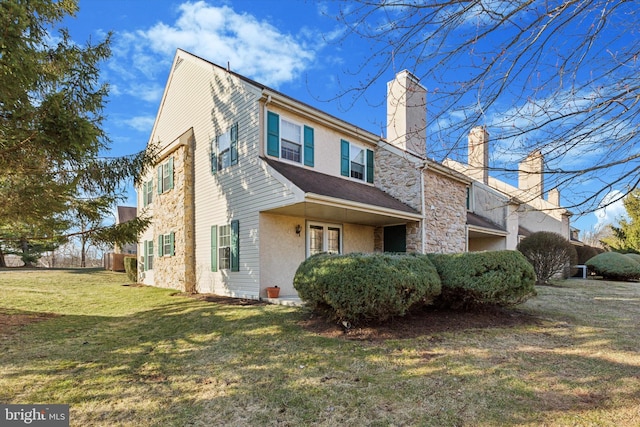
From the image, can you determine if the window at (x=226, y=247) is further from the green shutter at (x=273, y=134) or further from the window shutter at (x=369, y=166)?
the window shutter at (x=369, y=166)

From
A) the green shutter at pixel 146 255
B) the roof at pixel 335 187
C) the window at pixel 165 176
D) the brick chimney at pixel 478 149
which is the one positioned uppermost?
the window at pixel 165 176

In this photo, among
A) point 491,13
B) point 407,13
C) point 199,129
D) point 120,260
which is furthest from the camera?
point 120,260

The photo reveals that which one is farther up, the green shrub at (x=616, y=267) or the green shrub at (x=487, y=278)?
the green shrub at (x=487, y=278)

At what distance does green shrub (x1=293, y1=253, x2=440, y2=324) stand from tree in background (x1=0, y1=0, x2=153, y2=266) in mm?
4707

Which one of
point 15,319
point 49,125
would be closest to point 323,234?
point 49,125

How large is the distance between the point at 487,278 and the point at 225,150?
8410 mm

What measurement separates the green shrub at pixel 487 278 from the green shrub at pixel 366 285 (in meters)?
0.56

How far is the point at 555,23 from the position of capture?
3080 mm

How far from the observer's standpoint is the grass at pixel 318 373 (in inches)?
126

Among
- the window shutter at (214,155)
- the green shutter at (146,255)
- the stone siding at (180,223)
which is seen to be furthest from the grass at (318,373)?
the green shutter at (146,255)

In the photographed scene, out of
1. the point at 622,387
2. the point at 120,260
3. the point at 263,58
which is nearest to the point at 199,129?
the point at 263,58

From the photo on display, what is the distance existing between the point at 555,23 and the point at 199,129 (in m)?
11.5

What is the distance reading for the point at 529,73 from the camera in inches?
129

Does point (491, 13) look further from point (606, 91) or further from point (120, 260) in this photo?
point (120, 260)
